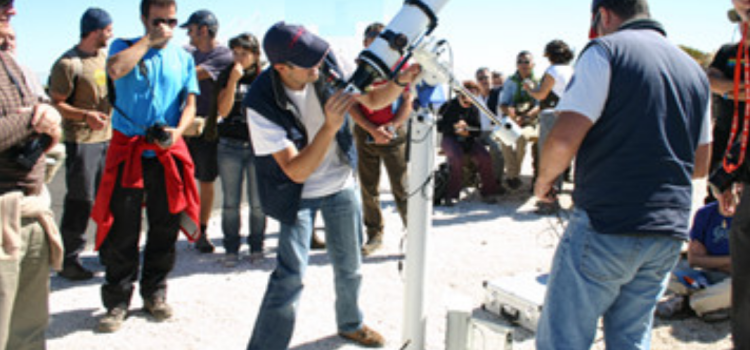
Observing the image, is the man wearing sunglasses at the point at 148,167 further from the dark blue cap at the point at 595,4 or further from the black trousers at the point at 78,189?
the dark blue cap at the point at 595,4

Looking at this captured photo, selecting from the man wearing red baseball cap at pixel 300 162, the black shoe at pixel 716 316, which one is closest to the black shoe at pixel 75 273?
the man wearing red baseball cap at pixel 300 162

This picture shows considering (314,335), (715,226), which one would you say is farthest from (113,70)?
(715,226)

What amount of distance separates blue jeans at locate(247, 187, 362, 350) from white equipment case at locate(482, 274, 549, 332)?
1.13 m

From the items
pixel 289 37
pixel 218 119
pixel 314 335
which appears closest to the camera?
pixel 289 37

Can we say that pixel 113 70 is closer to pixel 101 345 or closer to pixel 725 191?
pixel 101 345

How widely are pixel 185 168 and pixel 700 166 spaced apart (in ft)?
10.0

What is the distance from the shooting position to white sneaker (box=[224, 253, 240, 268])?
16.4ft

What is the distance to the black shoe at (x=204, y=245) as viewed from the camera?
5.45m

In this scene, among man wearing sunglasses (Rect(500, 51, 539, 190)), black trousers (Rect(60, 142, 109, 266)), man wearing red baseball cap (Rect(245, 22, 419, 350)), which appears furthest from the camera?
man wearing sunglasses (Rect(500, 51, 539, 190))

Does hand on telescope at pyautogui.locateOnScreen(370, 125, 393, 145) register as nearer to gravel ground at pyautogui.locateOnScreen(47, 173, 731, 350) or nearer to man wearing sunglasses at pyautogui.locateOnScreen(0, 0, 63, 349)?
gravel ground at pyautogui.locateOnScreen(47, 173, 731, 350)

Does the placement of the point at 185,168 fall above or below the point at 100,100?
below

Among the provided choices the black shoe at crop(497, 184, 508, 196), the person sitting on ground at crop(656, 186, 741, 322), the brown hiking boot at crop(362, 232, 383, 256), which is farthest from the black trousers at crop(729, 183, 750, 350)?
the black shoe at crop(497, 184, 508, 196)

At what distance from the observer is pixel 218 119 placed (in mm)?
5258

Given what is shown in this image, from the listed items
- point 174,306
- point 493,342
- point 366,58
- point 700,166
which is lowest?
point 174,306
